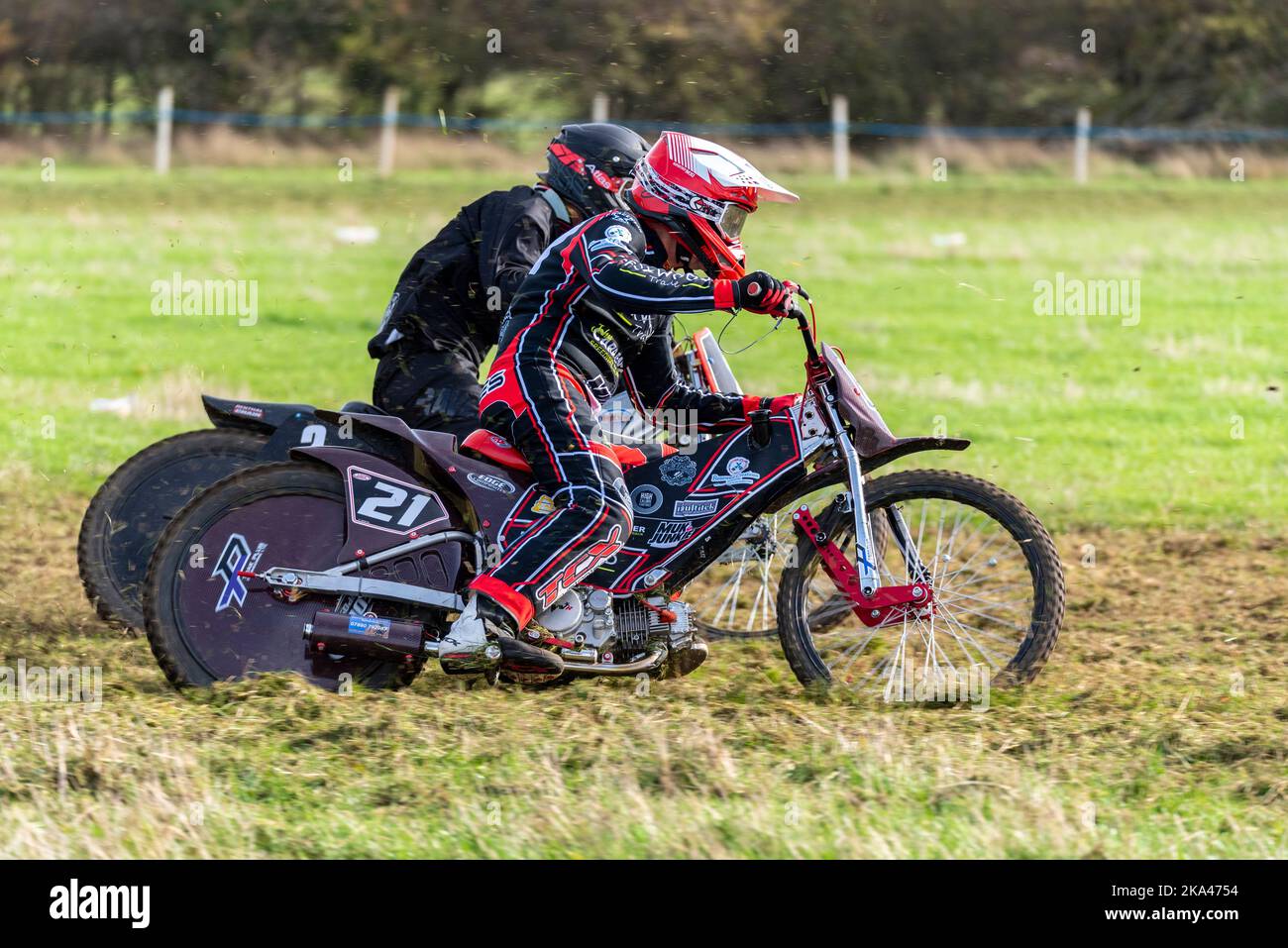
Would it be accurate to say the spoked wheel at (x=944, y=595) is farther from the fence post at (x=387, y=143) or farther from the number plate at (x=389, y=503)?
the fence post at (x=387, y=143)

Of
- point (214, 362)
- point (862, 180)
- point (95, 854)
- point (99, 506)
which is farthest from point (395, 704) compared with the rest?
point (862, 180)

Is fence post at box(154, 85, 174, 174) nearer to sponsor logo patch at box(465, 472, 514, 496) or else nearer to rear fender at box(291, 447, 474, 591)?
rear fender at box(291, 447, 474, 591)

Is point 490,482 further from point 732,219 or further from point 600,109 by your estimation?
point 600,109

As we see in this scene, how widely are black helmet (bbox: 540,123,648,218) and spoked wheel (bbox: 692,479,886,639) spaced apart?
4.91ft

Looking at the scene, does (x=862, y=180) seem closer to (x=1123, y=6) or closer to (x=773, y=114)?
(x=773, y=114)

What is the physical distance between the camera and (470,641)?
6.04 meters

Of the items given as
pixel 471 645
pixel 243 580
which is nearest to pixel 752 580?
pixel 471 645

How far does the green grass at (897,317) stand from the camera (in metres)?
11.9

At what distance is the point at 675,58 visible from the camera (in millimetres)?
32594

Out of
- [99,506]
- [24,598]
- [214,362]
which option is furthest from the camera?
[214,362]

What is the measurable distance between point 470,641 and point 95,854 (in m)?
1.74
